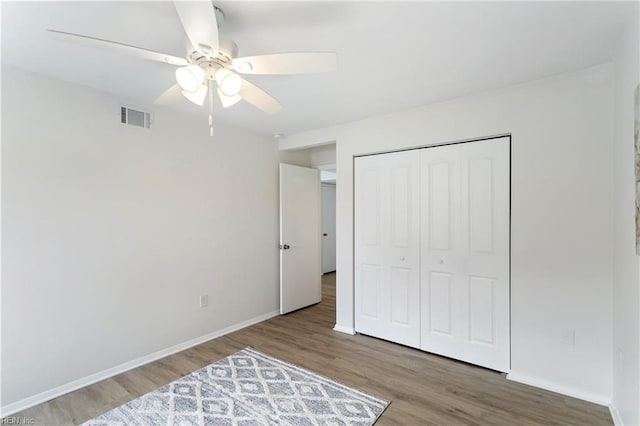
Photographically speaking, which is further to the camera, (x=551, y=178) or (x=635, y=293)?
(x=551, y=178)

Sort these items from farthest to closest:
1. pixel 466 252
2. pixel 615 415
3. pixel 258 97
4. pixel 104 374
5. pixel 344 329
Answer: pixel 344 329, pixel 466 252, pixel 104 374, pixel 615 415, pixel 258 97

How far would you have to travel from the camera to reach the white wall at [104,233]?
218cm

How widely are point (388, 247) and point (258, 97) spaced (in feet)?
6.83

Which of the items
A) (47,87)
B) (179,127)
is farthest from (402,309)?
(47,87)

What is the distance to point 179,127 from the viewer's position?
3.11 meters

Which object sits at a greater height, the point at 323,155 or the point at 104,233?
the point at 323,155

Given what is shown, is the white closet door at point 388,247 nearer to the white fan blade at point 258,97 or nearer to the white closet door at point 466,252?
the white closet door at point 466,252

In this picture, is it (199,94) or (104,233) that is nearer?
(199,94)

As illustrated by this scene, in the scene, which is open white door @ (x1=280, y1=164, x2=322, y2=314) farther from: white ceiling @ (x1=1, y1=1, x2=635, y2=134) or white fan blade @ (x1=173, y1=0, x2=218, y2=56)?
white fan blade @ (x1=173, y1=0, x2=218, y2=56)

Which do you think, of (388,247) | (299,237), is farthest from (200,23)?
(299,237)

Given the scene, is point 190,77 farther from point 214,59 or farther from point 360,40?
point 360,40

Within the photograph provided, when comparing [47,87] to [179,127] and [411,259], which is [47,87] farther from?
[411,259]

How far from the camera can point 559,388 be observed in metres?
2.30

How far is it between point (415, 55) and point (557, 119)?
129cm
